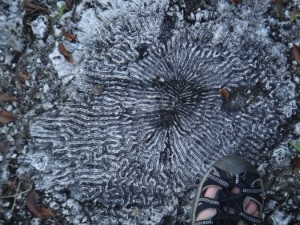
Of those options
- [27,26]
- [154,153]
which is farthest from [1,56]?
[154,153]

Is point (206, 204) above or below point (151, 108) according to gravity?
below

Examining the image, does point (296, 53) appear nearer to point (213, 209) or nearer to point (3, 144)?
point (213, 209)

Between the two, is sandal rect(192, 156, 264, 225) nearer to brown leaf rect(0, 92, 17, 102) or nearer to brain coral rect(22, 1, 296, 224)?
brain coral rect(22, 1, 296, 224)

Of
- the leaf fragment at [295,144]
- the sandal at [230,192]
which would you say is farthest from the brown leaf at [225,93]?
the leaf fragment at [295,144]

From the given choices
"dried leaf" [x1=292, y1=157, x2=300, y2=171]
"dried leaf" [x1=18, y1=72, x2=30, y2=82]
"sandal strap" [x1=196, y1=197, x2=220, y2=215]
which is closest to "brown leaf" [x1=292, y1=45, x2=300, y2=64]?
"dried leaf" [x1=292, y1=157, x2=300, y2=171]

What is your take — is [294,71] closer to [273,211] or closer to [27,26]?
[273,211]

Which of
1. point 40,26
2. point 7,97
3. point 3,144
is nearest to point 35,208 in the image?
point 3,144

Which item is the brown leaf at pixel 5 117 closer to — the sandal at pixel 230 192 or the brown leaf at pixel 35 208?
the brown leaf at pixel 35 208
